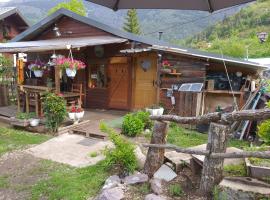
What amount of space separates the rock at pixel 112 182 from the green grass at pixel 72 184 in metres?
0.23

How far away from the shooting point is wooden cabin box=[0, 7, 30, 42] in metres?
20.2

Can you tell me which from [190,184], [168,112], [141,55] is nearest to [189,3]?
[190,184]

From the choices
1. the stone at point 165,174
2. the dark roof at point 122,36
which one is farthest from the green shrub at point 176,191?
the dark roof at point 122,36

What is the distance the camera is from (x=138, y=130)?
7734mm

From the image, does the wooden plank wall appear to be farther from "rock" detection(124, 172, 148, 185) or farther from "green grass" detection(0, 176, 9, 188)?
"green grass" detection(0, 176, 9, 188)

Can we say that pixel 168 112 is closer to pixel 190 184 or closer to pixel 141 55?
pixel 141 55

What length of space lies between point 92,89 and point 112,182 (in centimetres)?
774

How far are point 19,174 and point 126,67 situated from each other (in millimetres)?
6274

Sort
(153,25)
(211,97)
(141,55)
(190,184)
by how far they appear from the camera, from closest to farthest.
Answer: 1. (190,184)
2. (211,97)
3. (141,55)
4. (153,25)

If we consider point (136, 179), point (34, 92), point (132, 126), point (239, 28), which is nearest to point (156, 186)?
point (136, 179)

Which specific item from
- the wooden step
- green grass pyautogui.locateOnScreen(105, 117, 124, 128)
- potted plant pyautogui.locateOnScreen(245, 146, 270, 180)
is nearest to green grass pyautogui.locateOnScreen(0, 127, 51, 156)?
the wooden step

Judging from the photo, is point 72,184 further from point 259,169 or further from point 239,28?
point 239,28

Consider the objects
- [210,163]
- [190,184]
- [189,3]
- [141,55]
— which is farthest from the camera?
[141,55]

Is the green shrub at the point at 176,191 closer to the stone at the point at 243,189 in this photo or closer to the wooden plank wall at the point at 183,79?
the stone at the point at 243,189
